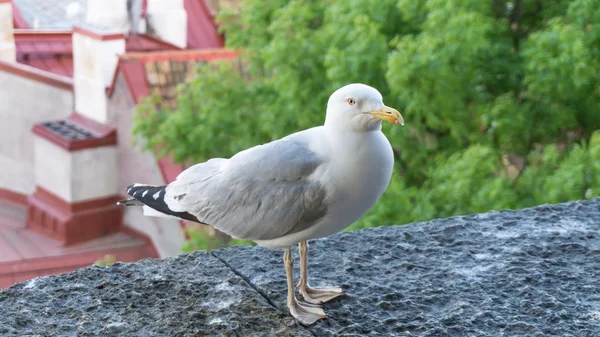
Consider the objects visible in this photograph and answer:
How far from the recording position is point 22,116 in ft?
33.3

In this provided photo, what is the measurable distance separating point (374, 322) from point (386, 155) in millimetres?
266

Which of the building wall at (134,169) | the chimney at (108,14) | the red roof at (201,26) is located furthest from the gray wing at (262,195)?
the red roof at (201,26)

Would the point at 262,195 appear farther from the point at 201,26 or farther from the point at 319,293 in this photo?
the point at 201,26

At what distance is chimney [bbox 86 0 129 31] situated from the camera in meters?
9.37

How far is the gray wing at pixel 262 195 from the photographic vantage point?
1416mm

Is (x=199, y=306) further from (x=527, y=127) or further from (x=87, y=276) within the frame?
(x=527, y=127)

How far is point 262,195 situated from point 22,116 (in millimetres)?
9201

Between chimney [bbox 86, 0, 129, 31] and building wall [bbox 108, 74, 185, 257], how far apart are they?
2.83 ft

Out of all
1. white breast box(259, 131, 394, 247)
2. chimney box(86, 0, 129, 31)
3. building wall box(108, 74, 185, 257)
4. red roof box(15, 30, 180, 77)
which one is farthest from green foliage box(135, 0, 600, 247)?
red roof box(15, 30, 180, 77)

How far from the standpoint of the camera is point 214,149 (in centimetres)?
643

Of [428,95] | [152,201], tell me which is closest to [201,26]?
[428,95]

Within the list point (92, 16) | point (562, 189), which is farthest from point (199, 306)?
point (92, 16)

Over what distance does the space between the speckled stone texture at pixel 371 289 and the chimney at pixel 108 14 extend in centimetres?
793

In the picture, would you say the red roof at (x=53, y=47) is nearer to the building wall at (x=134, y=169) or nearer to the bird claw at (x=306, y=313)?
the building wall at (x=134, y=169)
